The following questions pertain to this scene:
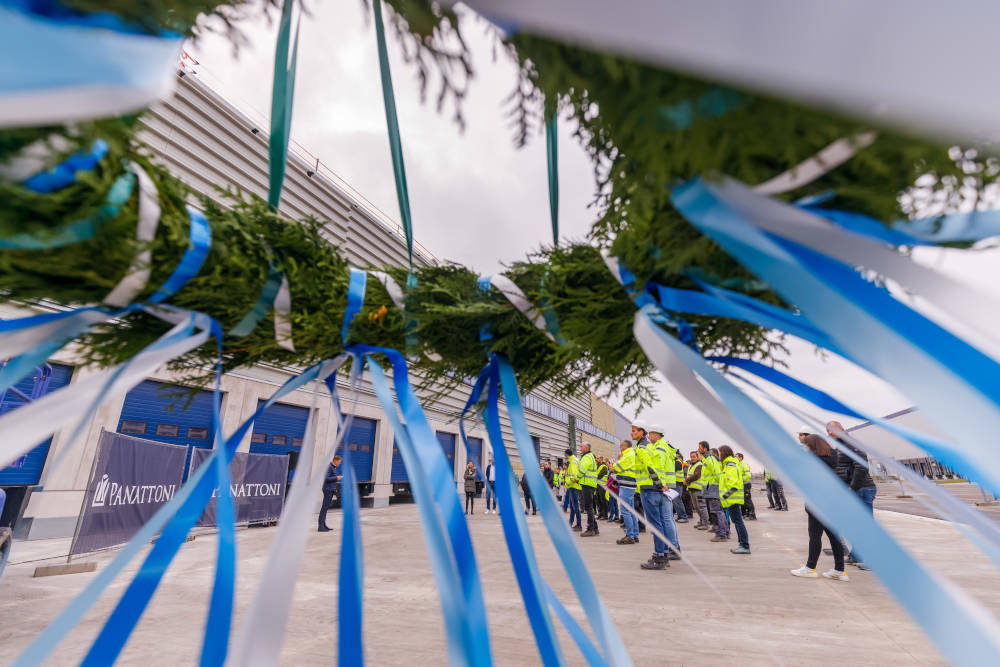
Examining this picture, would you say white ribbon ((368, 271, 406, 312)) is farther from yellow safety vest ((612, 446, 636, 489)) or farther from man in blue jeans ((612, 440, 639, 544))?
yellow safety vest ((612, 446, 636, 489))

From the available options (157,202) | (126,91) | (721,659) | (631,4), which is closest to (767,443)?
(631,4)

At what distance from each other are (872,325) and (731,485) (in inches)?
266

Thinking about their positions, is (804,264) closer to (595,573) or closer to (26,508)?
(595,573)

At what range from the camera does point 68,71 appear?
0.49 metres

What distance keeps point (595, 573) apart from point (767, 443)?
186 inches

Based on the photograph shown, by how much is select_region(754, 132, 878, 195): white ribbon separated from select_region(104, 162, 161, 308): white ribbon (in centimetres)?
107

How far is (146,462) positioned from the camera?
5.87 metres

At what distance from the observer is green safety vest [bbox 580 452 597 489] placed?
883 centimetres

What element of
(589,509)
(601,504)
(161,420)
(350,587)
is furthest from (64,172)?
(601,504)

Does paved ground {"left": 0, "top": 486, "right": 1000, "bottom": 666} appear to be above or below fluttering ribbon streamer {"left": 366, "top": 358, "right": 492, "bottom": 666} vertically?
below

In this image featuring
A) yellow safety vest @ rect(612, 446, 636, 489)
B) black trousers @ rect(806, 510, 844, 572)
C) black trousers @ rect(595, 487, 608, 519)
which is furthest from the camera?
black trousers @ rect(595, 487, 608, 519)

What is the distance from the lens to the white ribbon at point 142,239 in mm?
940

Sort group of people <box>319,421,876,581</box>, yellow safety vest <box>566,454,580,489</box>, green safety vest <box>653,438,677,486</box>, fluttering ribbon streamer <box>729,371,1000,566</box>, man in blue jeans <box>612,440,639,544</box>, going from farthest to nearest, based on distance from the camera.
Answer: yellow safety vest <box>566,454,580,489</box>
man in blue jeans <box>612,440,639,544</box>
green safety vest <box>653,438,677,486</box>
group of people <box>319,421,876,581</box>
fluttering ribbon streamer <box>729,371,1000,566</box>

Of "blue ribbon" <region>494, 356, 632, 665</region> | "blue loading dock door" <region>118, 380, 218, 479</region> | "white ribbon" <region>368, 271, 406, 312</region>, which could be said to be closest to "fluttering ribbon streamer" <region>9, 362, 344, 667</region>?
"white ribbon" <region>368, 271, 406, 312</region>
